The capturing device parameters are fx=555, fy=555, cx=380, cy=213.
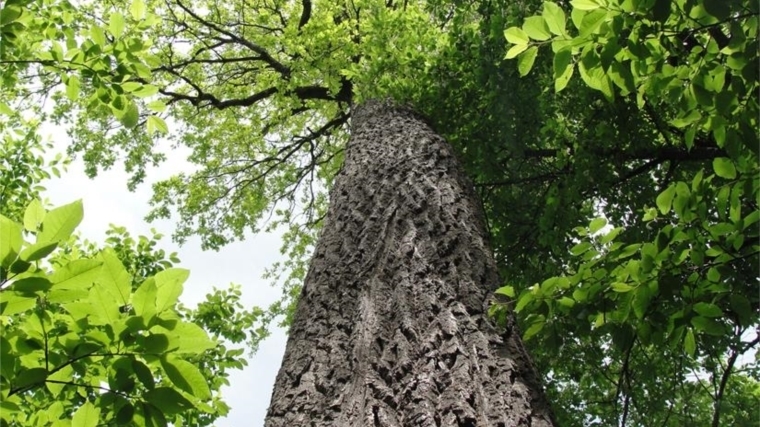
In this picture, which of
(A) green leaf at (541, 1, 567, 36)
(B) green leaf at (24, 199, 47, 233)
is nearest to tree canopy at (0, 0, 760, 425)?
(A) green leaf at (541, 1, 567, 36)

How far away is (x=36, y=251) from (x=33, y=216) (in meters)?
0.17

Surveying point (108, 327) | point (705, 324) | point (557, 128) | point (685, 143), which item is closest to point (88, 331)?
point (108, 327)

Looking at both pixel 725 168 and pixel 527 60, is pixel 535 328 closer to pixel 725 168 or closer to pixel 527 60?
pixel 725 168

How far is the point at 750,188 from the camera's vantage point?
7.13 ft

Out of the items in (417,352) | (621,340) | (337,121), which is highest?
(337,121)

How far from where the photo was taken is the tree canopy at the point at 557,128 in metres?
2.20

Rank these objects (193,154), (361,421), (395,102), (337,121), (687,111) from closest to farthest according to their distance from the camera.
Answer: (361,421), (687,111), (395,102), (337,121), (193,154)

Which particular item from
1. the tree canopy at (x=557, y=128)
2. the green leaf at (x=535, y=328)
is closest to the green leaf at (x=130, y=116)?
the tree canopy at (x=557, y=128)

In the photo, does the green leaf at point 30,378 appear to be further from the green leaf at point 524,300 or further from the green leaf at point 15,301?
the green leaf at point 524,300

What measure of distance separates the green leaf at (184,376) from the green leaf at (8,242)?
40 centimetres

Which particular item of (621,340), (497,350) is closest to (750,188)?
(621,340)

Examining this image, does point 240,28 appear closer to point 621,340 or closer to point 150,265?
point 150,265

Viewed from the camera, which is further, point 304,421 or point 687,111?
point 687,111

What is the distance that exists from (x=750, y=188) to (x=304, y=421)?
190 centimetres
